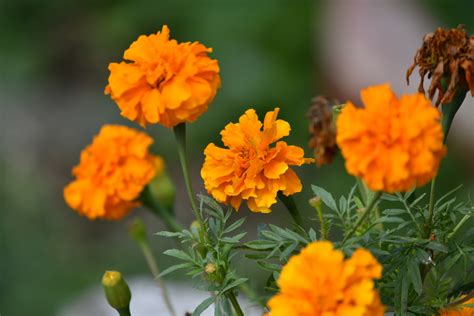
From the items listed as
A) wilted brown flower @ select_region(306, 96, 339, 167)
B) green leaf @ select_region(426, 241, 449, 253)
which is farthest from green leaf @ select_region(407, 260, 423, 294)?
wilted brown flower @ select_region(306, 96, 339, 167)

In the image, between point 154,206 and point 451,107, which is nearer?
point 451,107

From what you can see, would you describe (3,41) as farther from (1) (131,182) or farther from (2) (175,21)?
(1) (131,182)

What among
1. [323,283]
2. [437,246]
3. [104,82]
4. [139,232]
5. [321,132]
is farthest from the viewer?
[104,82]

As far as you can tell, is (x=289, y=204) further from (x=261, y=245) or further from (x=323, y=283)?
(x=323, y=283)

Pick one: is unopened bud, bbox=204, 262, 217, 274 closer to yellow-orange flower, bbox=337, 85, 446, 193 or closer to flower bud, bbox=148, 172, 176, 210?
yellow-orange flower, bbox=337, 85, 446, 193

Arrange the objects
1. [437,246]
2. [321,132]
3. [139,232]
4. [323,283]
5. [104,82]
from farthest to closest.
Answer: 1. [104,82]
2. [139,232]
3. [321,132]
4. [437,246]
5. [323,283]

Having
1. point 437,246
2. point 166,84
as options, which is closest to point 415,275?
point 437,246

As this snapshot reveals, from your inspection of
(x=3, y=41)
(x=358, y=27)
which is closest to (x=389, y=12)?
(x=358, y=27)
